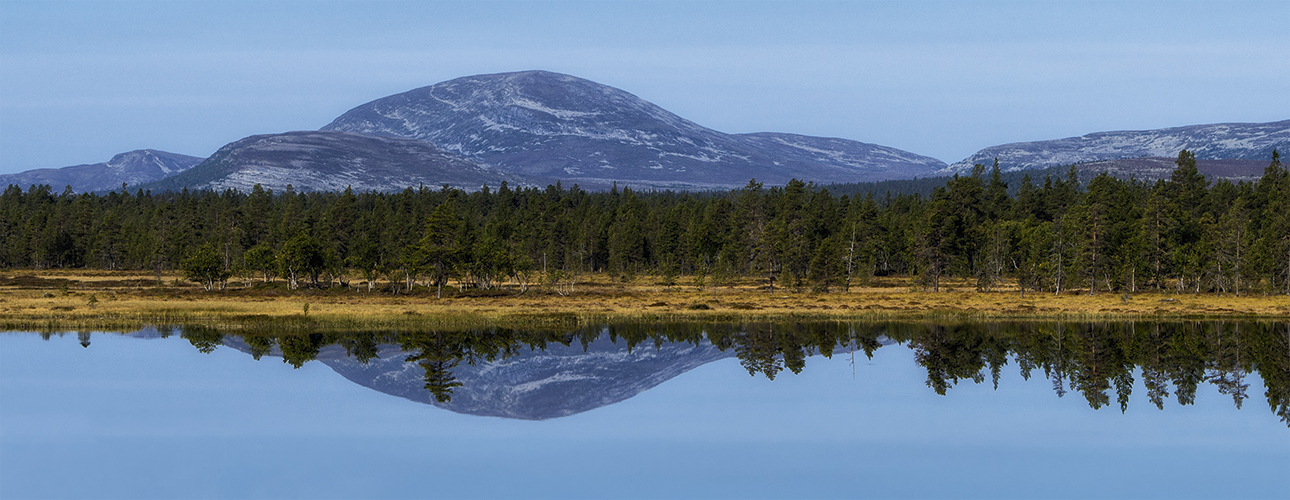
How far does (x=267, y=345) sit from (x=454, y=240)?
44102mm

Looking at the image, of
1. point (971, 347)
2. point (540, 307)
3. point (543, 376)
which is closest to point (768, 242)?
point (540, 307)

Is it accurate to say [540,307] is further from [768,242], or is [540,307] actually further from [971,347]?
[971,347]

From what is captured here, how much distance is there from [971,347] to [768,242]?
6021 centimetres

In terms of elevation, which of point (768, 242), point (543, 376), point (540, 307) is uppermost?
point (768, 242)

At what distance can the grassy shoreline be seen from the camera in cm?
8125

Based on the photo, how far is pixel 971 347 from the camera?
66500 mm

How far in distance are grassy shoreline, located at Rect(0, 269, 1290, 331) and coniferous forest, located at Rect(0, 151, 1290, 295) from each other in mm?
3291

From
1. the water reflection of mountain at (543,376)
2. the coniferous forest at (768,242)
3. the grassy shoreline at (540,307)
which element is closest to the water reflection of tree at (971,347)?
the water reflection of mountain at (543,376)

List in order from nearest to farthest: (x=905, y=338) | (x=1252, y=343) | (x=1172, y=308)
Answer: (x=1252, y=343) → (x=905, y=338) → (x=1172, y=308)

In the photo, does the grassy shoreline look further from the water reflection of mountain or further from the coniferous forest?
the water reflection of mountain

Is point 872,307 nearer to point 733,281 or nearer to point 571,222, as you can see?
point 733,281

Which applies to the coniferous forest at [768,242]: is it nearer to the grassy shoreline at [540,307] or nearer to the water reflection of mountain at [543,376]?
the grassy shoreline at [540,307]

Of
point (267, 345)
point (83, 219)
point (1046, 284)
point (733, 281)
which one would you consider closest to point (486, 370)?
point (267, 345)

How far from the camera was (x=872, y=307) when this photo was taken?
9450cm
